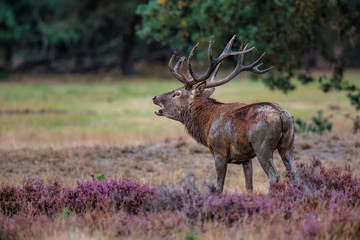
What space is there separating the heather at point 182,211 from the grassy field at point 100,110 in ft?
23.7

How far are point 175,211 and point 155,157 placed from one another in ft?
18.9

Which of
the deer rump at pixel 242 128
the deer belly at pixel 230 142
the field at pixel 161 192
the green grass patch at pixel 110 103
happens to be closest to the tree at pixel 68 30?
the green grass patch at pixel 110 103

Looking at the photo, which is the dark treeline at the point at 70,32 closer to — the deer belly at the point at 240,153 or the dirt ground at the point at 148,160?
the dirt ground at the point at 148,160

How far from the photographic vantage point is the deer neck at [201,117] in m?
8.46

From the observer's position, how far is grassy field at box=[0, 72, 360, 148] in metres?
18.3

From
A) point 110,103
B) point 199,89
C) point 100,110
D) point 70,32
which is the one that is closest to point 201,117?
point 199,89

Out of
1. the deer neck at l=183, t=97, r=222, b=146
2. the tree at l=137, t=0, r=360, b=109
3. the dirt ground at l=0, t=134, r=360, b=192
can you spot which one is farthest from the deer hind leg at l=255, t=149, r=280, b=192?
the tree at l=137, t=0, r=360, b=109

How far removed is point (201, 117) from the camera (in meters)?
8.61

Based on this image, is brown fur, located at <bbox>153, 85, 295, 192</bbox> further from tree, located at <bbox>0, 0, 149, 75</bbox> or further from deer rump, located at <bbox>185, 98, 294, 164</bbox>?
tree, located at <bbox>0, 0, 149, 75</bbox>

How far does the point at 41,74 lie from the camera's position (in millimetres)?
50219

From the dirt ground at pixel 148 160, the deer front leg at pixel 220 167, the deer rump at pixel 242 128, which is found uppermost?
the deer rump at pixel 242 128

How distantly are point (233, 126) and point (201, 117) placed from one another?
2.82ft

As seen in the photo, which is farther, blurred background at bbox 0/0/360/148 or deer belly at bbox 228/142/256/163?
blurred background at bbox 0/0/360/148

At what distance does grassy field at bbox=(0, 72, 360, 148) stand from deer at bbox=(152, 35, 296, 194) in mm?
5978
